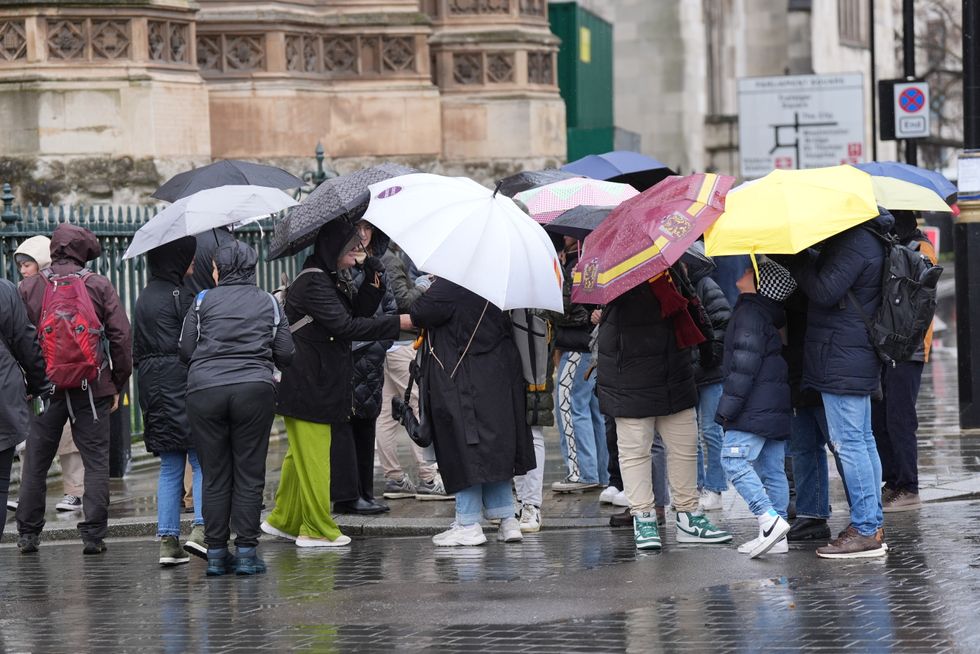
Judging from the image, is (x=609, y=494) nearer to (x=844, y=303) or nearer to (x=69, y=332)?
(x=844, y=303)

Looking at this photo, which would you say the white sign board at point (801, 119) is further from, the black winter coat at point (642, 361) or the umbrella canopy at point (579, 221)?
the black winter coat at point (642, 361)

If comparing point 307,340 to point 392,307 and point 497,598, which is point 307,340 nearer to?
point 392,307

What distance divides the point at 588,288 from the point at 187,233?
Answer: 2.19 metres

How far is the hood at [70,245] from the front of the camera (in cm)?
1023

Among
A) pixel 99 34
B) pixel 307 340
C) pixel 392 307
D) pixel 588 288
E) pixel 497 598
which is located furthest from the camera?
pixel 99 34

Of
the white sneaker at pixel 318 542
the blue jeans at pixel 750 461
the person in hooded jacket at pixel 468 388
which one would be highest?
the person in hooded jacket at pixel 468 388

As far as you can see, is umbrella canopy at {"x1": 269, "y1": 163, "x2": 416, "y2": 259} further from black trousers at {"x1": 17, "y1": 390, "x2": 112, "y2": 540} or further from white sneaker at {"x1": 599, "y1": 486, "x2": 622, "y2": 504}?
white sneaker at {"x1": 599, "y1": 486, "x2": 622, "y2": 504}

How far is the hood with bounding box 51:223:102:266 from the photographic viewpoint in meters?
10.2

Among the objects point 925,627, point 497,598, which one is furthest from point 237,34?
point 925,627

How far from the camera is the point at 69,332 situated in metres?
10.1

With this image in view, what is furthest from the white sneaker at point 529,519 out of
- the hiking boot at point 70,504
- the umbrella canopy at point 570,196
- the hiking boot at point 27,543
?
the hiking boot at point 70,504

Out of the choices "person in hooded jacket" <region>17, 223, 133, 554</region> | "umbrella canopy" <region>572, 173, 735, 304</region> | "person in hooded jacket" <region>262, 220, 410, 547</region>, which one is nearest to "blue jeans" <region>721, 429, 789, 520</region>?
"umbrella canopy" <region>572, 173, 735, 304</region>

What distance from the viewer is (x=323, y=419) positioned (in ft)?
33.2

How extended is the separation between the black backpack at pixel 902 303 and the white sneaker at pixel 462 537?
2.48 m
